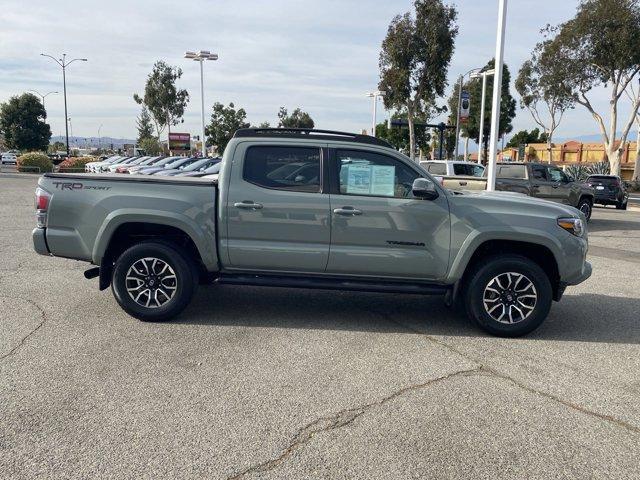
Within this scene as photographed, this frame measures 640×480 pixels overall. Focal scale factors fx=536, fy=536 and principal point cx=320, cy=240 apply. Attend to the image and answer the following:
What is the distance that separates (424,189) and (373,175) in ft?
1.82

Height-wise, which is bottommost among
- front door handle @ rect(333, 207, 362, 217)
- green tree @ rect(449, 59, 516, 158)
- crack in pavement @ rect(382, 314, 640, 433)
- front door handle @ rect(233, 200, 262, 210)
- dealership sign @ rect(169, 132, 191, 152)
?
crack in pavement @ rect(382, 314, 640, 433)

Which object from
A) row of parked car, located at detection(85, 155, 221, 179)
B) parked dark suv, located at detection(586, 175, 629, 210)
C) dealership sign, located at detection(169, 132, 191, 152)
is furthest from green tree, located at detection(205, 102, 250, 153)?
parked dark suv, located at detection(586, 175, 629, 210)

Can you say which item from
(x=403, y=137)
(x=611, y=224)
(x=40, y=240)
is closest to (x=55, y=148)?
(x=403, y=137)

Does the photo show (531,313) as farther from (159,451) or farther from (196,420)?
(159,451)

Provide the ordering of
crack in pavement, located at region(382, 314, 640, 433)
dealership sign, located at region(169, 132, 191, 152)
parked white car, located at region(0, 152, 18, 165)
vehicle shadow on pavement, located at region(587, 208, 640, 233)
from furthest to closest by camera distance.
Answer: parked white car, located at region(0, 152, 18, 165) → dealership sign, located at region(169, 132, 191, 152) → vehicle shadow on pavement, located at region(587, 208, 640, 233) → crack in pavement, located at region(382, 314, 640, 433)

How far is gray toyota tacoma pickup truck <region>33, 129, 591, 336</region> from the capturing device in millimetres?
5262

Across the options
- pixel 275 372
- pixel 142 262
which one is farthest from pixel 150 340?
pixel 275 372

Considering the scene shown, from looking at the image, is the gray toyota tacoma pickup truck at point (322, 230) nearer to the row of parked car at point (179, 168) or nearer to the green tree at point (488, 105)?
the row of parked car at point (179, 168)

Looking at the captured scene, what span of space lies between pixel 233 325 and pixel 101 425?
2171 millimetres

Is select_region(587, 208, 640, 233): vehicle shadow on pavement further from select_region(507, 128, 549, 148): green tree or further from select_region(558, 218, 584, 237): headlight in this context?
select_region(507, 128, 549, 148): green tree

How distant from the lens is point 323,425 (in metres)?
3.49

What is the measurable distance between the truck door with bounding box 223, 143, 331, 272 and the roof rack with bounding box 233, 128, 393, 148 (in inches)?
7.5

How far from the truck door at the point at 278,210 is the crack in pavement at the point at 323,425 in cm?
172

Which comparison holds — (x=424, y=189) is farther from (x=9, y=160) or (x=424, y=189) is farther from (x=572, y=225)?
(x=9, y=160)
